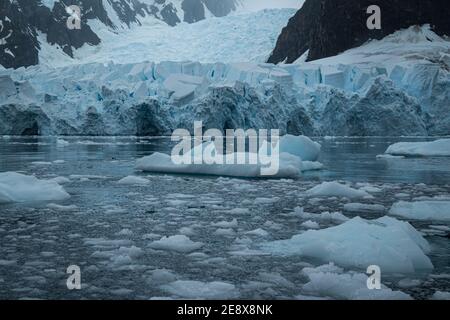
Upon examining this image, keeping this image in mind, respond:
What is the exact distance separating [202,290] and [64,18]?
→ 129 m

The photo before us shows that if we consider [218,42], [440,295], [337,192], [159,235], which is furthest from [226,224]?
[218,42]

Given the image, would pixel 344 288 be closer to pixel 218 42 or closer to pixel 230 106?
pixel 230 106

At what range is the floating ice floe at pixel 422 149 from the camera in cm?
1995

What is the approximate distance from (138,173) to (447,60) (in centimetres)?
5683

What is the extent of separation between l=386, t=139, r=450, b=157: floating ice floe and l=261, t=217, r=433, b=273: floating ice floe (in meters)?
15.7

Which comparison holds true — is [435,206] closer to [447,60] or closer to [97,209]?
[97,209]

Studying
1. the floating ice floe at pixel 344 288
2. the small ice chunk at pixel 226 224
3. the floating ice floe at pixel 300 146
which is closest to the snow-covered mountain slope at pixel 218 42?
the floating ice floe at pixel 300 146

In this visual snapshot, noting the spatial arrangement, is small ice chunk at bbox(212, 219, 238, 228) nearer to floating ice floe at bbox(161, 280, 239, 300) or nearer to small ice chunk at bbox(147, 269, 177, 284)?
small ice chunk at bbox(147, 269, 177, 284)

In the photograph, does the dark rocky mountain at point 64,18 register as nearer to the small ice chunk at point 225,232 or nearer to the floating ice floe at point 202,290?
the small ice chunk at point 225,232

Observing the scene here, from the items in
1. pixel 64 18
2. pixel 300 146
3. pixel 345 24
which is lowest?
pixel 300 146

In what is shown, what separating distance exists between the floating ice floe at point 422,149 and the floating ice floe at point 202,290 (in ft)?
57.6

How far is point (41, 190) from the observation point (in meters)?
8.16

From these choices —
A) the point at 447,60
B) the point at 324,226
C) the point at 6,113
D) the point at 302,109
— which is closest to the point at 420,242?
the point at 324,226

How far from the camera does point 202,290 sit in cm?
369
